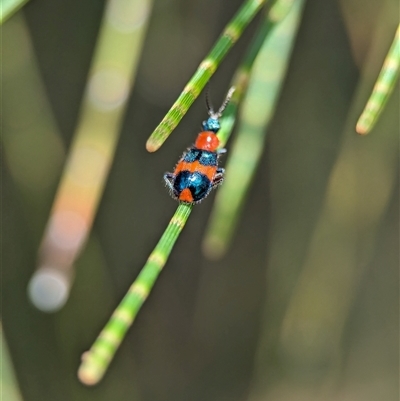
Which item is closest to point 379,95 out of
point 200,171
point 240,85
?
point 240,85

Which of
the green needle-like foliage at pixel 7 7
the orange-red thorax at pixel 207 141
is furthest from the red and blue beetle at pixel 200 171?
the green needle-like foliage at pixel 7 7

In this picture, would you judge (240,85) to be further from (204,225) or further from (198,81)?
(204,225)

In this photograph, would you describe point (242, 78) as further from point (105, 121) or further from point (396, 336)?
point (396, 336)

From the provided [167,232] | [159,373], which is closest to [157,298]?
[159,373]

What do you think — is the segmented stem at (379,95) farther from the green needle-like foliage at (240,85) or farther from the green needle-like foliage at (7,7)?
the green needle-like foliage at (7,7)

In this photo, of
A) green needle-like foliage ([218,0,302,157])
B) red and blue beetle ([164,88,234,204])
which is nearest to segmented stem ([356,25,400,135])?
green needle-like foliage ([218,0,302,157])
